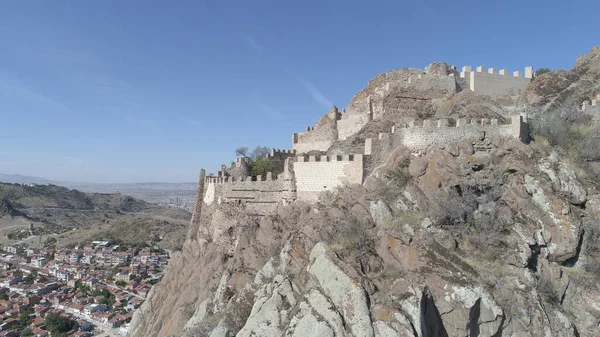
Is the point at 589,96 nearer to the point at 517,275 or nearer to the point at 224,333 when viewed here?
the point at 517,275

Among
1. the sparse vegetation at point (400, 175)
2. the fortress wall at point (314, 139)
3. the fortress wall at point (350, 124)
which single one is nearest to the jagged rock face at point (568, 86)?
the fortress wall at point (350, 124)

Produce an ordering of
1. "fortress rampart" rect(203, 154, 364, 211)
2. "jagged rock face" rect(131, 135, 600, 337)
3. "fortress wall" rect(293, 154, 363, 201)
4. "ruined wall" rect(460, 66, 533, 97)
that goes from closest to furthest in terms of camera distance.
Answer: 1. "jagged rock face" rect(131, 135, 600, 337)
2. "fortress wall" rect(293, 154, 363, 201)
3. "fortress rampart" rect(203, 154, 364, 211)
4. "ruined wall" rect(460, 66, 533, 97)

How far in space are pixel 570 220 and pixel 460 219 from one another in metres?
4.28

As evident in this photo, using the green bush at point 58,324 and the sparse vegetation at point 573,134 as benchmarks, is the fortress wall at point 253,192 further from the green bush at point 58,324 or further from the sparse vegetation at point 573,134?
the green bush at point 58,324

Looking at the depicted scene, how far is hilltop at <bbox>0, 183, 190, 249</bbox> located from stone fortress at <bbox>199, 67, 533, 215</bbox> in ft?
252

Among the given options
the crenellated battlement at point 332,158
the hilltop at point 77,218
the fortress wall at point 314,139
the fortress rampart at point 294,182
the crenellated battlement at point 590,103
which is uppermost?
the crenellated battlement at point 590,103

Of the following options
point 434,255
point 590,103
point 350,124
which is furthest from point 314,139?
point 434,255

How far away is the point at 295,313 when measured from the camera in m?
11.9

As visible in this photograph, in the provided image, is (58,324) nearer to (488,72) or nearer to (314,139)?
(314,139)

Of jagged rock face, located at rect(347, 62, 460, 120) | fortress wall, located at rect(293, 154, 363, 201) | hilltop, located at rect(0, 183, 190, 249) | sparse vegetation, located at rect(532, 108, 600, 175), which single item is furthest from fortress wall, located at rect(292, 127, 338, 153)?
hilltop, located at rect(0, 183, 190, 249)

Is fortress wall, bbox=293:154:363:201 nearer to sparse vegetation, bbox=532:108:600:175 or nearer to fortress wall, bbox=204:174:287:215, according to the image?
fortress wall, bbox=204:174:287:215

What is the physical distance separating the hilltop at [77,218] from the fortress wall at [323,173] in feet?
275

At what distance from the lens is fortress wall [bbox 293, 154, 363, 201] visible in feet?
66.0

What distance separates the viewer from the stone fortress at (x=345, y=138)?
1977 cm
